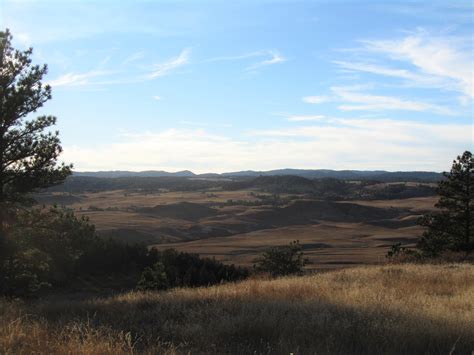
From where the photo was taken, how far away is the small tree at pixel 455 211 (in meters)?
38.1

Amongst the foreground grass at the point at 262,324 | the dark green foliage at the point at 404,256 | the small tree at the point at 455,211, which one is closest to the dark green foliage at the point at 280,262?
the dark green foliage at the point at 404,256

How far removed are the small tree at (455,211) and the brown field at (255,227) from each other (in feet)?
52.4

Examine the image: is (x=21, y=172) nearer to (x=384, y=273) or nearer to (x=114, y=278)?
(x=384, y=273)

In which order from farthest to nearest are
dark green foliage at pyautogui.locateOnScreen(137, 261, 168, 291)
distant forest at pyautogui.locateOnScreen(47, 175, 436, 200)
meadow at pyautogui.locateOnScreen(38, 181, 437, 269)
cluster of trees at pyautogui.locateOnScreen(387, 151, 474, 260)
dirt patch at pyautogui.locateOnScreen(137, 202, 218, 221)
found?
A: distant forest at pyautogui.locateOnScreen(47, 175, 436, 200)
dirt patch at pyautogui.locateOnScreen(137, 202, 218, 221)
meadow at pyautogui.locateOnScreen(38, 181, 437, 269)
cluster of trees at pyautogui.locateOnScreen(387, 151, 474, 260)
dark green foliage at pyautogui.locateOnScreen(137, 261, 168, 291)

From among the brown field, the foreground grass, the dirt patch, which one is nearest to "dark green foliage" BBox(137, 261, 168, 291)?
the foreground grass

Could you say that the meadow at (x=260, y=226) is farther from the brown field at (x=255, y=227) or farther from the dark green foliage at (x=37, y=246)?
the dark green foliage at (x=37, y=246)

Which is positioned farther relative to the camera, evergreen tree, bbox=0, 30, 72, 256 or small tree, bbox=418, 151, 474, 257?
small tree, bbox=418, 151, 474, 257

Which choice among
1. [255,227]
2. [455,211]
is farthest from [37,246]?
[255,227]

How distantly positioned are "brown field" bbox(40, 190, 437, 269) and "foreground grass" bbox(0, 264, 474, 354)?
4640 cm

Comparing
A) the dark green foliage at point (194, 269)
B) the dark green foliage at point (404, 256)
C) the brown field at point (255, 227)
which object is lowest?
the brown field at point (255, 227)

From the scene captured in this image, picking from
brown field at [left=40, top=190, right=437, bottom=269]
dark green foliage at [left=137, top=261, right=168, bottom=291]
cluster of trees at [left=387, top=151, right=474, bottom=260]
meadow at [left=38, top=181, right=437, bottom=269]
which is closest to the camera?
dark green foliage at [left=137, top=261, right=168, bottom=291]

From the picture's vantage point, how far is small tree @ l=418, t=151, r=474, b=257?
38125 millimetres

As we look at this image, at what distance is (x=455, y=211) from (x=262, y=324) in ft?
119

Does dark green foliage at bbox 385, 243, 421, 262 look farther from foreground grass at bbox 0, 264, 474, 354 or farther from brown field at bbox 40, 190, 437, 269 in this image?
brown field at bbox 40, 190, 437, 269
